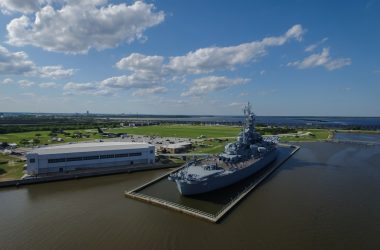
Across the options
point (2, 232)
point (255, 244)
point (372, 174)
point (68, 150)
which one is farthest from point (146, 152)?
point (372, 174)

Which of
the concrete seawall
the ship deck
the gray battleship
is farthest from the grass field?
the concrete seawall

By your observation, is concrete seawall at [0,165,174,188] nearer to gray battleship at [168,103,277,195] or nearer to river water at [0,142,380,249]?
river water at [0,142,380,249]

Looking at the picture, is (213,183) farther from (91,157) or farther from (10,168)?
(10,168)

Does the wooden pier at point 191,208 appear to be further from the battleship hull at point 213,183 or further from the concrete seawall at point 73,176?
the concrete seawall at point 73,176

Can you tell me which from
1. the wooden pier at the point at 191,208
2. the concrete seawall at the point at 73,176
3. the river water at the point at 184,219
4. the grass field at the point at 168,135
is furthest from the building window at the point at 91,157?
the grass field at the point at 168,135

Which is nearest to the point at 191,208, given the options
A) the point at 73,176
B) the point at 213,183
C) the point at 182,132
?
the point at 213,183

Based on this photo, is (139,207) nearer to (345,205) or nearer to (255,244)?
(255,244)

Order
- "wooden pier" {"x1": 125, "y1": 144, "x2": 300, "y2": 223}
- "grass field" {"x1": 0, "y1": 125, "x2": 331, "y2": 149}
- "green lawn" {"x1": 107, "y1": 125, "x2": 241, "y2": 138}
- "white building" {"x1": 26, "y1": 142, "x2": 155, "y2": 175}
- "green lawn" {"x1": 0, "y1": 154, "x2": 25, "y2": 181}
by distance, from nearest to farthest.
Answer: "wooden pier" {"x1": 125, "y1": 144, "x2": 300, "y2": 223} → "green lawn" {"x1": 0, "y1": 154, "x2": 25, "y2": 181} → "white building" {"x1": 26, "y1": 142, "x2": 155, "y2": 175} → "grass field" {"x1": 0, "y1": 125, "x2": 331, "y2": 149} → "green lawn" {"x1": 107, "y1": 125, "x2": 241, "y2": 138}
